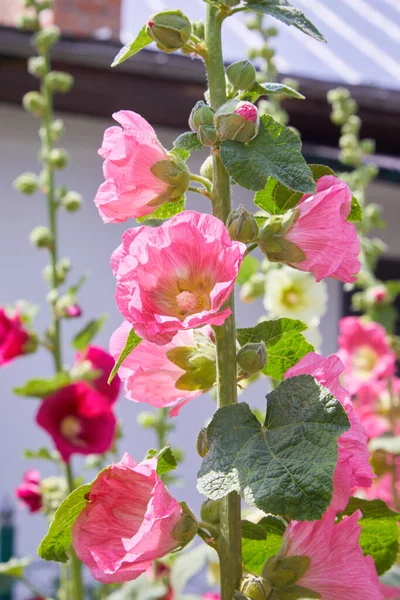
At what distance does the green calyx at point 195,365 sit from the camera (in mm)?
672

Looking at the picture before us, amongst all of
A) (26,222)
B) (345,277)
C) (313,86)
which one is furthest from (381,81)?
(345,277)

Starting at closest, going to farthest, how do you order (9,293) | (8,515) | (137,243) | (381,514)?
(137,243), (381,514), (8,515), (9,293)

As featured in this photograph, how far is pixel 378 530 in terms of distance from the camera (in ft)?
2.31

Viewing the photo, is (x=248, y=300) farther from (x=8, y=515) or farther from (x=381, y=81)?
(x=381, y=81)

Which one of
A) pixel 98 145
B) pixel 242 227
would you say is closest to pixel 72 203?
pixel 242 227

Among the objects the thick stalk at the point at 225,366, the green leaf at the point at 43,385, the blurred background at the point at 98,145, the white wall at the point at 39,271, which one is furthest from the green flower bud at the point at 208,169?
the white wall at the point at 39,271

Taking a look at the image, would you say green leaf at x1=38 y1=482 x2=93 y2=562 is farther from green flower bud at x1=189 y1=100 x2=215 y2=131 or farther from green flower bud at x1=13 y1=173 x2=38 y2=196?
green flower bud at x1=13 y1=173 x2=38 y2=196

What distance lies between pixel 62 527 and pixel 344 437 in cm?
23

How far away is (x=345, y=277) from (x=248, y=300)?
2.38 ft

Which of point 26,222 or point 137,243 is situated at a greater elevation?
point 137,243

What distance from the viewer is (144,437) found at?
3527 millimetres

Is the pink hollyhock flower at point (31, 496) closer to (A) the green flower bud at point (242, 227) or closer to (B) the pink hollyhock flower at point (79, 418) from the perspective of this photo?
(B) the pink hollyhock flower at point (79, 418)

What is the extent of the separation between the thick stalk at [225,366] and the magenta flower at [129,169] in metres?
0.05

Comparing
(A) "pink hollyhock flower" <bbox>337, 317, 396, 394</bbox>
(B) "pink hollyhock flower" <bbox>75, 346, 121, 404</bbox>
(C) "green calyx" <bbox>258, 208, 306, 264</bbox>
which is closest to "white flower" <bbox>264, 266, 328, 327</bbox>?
(A) "pink hollyhock flower" <bbox>337, 317, 396, 394</bbox>
